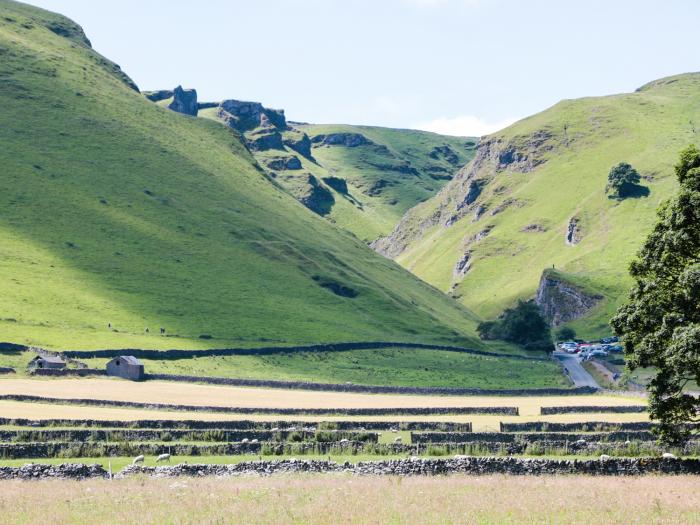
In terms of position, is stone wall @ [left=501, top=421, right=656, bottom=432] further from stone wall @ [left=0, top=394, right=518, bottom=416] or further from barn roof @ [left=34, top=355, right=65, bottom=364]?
barn roof @ [left=34, top=355, right=65, bottom=364]

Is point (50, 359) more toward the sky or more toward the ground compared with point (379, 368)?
more toward the sky

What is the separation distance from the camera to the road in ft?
429

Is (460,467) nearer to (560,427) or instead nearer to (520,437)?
(520,437)

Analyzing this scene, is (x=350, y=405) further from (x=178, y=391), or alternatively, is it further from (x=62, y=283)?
(x=62, y=283)

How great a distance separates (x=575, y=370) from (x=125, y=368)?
68609 mm

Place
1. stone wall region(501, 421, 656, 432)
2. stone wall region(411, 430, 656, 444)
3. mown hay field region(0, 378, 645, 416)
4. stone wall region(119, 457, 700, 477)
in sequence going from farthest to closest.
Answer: mown hay field region(0, 378, 645, 416) → stone wall region(501, 421, 656, 432) → stone wall region(411, 430, 656, 444) → stone wall region(119, 457, 700, 477)

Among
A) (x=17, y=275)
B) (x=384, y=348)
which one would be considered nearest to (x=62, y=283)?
(x=17, y=275)

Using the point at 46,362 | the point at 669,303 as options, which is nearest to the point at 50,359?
the point at 46,362

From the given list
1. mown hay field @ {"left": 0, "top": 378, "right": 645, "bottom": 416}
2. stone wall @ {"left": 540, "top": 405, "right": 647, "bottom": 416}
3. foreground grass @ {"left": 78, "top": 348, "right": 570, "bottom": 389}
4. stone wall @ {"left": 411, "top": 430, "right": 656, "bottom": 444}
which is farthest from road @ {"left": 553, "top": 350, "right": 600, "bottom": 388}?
stone wall @ {"left": 411, "top": 430, "right": 656, "bottom": 444}

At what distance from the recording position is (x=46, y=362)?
115312 millimetres

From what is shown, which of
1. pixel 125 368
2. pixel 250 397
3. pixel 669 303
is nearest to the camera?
pixel 669 303

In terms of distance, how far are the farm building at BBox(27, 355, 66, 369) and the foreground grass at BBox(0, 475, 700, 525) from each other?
3015 inches

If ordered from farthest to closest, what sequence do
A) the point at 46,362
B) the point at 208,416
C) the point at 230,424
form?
the point at 46,362, the point at 208,416, the point at 230,424

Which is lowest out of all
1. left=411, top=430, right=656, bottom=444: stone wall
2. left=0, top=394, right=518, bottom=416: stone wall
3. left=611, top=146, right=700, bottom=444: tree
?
left=0, top=394, right=518, bottom=416: stone wall
